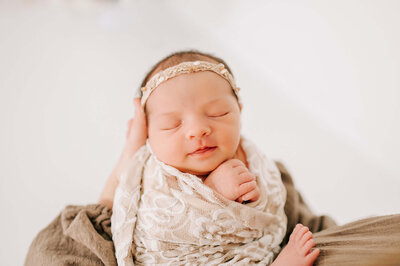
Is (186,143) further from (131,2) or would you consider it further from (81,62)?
(131,2)

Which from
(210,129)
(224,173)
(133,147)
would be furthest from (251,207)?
(133,147)

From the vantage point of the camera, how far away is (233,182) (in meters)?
0.79

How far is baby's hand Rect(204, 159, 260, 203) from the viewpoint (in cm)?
79

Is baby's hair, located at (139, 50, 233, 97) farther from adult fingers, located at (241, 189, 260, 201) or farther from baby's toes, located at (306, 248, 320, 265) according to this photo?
baby's toes, located at (306, 248, 320, 265)

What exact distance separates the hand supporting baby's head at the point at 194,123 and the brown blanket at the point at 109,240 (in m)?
0.25

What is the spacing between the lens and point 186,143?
0.82m

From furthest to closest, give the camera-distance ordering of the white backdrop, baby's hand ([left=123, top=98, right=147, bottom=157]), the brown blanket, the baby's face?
1. the white backdrop
2. baby's hand ([left=123, top=98, right=147, bottom=157])
3. the baby's face
4. the brown blanket

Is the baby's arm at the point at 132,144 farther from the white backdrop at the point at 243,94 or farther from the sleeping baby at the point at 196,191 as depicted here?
the white backdrop at the point at 243,94

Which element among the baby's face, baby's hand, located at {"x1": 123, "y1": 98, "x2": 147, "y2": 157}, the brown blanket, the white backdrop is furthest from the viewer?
Answer: the white backdrop

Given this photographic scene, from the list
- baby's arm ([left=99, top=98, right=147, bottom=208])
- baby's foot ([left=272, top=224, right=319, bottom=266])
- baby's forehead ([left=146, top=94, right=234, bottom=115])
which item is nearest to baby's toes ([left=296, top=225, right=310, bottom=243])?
baby's foot ([left=272, top=224, right=319, bottom=266])

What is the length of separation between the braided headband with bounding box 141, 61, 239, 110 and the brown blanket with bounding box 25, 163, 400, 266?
0.35m

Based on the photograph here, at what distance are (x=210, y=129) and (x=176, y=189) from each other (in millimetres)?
167

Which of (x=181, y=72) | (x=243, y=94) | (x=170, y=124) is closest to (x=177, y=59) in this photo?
(x=181, y=72)

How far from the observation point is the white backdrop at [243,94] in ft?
4.83
